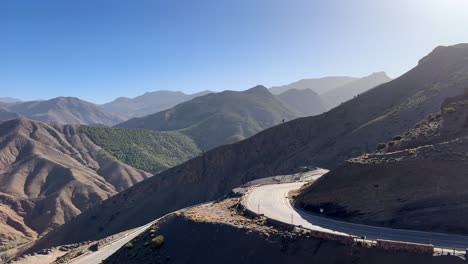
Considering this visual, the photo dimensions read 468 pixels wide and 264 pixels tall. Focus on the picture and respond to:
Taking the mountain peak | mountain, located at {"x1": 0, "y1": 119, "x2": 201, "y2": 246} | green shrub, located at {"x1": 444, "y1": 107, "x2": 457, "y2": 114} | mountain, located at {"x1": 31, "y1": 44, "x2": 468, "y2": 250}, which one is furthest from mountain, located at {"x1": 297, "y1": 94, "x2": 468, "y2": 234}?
mountain, located at {"x1": 0, "y1": 119, "x2": 201, "y2": 246}

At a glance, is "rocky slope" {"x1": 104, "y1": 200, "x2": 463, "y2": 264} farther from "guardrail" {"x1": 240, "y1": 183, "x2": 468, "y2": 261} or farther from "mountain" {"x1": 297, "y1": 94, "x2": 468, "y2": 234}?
"mountain" {"x1": 297, "y1": 94, "x2": 468, "y2": 234}

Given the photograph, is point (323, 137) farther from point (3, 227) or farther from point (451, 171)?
point (3, 227)

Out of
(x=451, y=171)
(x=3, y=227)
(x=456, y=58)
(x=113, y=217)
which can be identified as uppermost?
(x=456, y=58)

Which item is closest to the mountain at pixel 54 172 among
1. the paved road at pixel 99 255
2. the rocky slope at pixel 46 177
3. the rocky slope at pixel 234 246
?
the rocky slope at pixel 46 177

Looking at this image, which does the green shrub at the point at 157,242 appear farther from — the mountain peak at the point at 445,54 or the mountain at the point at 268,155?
the mountain peak at the point at 445,54

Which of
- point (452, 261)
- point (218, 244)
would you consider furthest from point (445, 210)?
point (218, 244)

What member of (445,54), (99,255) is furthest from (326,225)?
(445,54)
